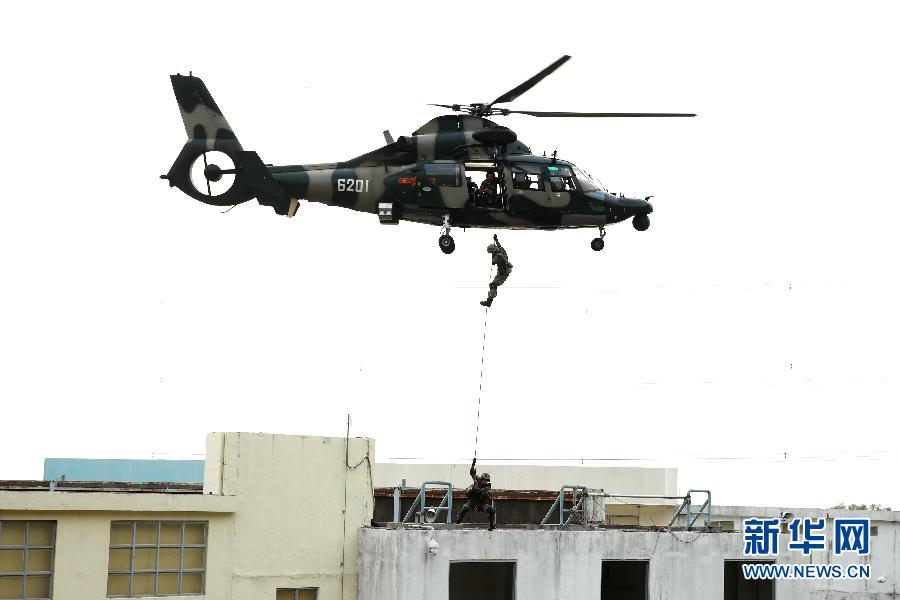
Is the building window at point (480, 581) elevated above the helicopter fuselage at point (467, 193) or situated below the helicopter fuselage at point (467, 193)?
below

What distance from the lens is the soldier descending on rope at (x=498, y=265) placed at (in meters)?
29.1

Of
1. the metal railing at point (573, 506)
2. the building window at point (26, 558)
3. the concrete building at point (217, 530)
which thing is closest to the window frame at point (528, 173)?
the metal railing at point (573, 506)

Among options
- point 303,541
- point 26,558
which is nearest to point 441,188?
point 303,541

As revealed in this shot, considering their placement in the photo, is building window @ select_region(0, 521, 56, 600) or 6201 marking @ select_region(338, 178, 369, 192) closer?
building window @ select_region(0, 521, 56, 600)

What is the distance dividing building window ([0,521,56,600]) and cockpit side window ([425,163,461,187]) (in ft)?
48.8

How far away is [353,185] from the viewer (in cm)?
3497

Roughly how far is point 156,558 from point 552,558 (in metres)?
7.71

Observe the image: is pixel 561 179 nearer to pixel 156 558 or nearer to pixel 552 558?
pixel 552 558

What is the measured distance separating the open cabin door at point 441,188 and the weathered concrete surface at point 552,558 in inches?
416

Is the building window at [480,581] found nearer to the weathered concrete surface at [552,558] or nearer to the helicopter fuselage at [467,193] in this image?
the weathered concrete surface at [552,558]

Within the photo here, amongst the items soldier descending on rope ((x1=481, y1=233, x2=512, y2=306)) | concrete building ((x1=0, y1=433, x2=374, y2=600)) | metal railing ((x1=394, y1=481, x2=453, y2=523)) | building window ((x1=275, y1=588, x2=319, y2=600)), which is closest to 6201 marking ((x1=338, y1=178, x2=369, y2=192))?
soldier descending on rope ((x1=481, y1=233, x2=512, y2=306))

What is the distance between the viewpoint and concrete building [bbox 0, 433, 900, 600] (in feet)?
74.4

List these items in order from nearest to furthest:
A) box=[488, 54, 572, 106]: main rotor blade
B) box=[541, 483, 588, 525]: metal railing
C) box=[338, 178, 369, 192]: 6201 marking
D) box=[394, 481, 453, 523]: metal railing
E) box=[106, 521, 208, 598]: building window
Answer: box=[106, 521, 208, 598]: building window, box=[394, 481, 453, 523]: metal railing, box=[541, 483, 588, 525]: metal railing, box=[488, 54, 572, 106]: main rotor blade, box=[338, 178, 369, 192]: 6201 marking

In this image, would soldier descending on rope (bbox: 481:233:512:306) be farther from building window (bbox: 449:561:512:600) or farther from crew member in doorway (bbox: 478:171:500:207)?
building window (bbox: 449:561:512:600)
